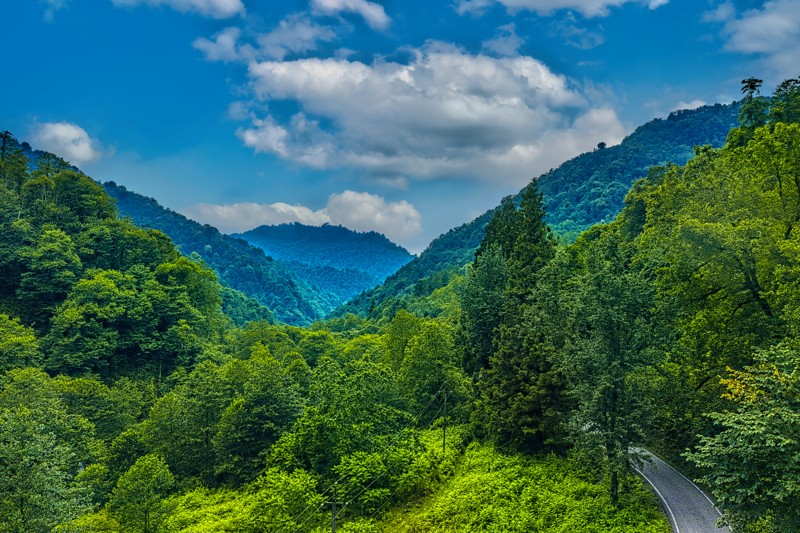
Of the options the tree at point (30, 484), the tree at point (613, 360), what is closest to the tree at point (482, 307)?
the tree at point (613, 360)

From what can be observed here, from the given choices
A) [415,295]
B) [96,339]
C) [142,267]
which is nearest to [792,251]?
[96,339]

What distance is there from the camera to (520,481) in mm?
25141

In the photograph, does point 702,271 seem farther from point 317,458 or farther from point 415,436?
point 317,458

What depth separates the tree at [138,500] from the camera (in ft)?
89.0

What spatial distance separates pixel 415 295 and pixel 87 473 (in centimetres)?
11451

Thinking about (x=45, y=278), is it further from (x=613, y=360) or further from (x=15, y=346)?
(x=613, y=360)

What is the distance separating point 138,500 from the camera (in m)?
27.3

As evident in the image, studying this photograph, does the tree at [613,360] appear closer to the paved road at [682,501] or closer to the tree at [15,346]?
the paved road at [682,501]

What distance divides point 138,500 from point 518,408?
76.0 ft

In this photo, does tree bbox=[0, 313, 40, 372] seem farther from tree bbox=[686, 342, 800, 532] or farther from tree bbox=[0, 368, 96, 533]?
tree bbox=[686, 342, 800, 532]

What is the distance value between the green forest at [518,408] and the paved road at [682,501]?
3.24 feet

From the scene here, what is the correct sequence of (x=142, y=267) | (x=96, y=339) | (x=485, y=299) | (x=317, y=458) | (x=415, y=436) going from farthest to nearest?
1. (x=142, y=267)
2. (x=96, y=339)
3. (x=485, y=299)
4. (x=415, y=436)
5. (x=317, y=458)

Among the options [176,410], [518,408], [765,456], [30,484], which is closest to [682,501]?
[518,408]

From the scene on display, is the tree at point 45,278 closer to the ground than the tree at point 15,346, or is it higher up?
higher up
